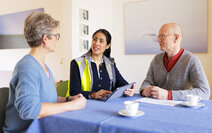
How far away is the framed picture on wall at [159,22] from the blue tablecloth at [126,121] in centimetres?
228

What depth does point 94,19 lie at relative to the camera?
12.7 ft

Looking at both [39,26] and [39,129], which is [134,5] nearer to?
A: [39,26]

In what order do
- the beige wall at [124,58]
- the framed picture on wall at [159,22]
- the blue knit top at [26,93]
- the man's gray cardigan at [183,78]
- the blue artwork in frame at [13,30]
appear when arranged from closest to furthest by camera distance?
the blue knit top at [26,93] → the man's gray cardigan at [183,78] → the framed picture on wall at [159,22] → the beige wall at [124,58] → the blue artwork in frame at [13,30]

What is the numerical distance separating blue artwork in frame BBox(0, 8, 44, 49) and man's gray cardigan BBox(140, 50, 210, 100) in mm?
3112

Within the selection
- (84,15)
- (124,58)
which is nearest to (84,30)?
(84,15)

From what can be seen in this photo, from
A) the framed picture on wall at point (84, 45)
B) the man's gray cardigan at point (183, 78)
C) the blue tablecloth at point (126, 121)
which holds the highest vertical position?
the framed picture on wall at point (84, 45)

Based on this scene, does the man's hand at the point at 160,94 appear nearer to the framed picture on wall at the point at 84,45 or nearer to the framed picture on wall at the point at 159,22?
the framed picture on wall at the point at 159,22

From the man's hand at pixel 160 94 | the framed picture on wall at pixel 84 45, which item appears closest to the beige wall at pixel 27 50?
the framed picture on wall at pixel 84 45

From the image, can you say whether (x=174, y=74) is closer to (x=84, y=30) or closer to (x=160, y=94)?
(x=160, y=94)

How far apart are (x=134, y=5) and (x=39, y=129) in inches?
126

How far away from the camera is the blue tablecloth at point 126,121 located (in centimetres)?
97

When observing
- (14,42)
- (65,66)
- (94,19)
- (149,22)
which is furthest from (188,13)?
(14,42)

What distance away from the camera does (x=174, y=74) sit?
1.98 meters

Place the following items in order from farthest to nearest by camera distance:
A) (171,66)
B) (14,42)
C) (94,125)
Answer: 1. (14,42)
2. (171,66)
3. (94,125)
